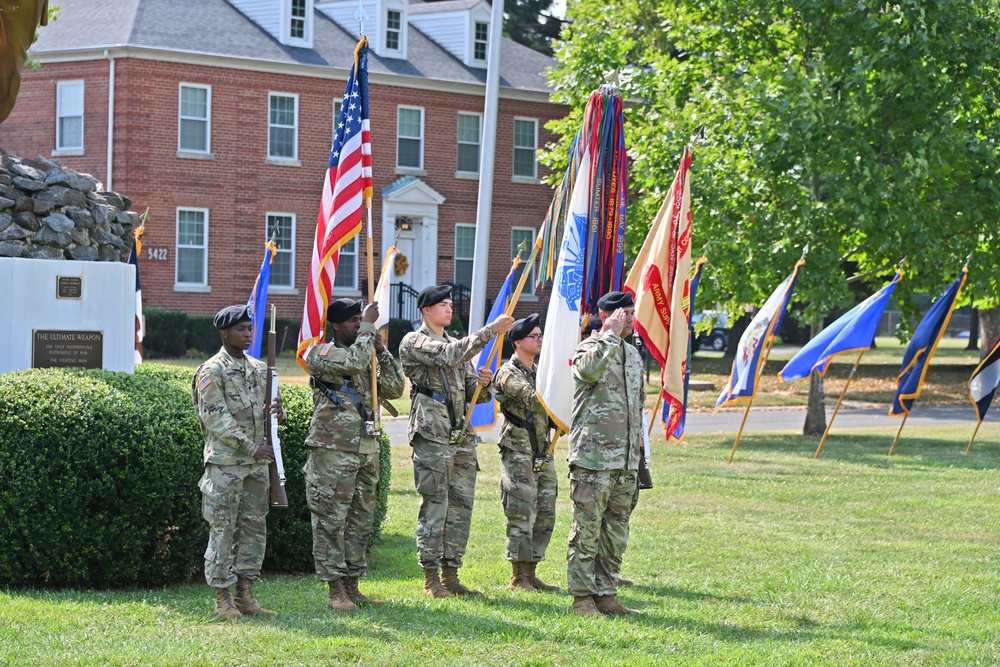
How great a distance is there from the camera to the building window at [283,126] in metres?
33.5

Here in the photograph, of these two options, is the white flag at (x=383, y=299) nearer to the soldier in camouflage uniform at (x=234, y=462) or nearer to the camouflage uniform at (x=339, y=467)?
the camouflage uniform at (x=339, y=467)

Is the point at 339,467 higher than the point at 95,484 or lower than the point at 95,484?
higher

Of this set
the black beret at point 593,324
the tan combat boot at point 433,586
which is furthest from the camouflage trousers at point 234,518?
the black beret at point 593,324

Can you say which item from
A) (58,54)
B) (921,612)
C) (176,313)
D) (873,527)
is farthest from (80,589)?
(58,54)

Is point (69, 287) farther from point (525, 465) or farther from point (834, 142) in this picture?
point (834, 142)

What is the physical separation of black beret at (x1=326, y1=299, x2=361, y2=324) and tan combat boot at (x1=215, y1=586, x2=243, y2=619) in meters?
1.87

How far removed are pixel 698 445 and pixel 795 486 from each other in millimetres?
4652

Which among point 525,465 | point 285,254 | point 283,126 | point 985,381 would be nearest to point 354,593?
point 525,465

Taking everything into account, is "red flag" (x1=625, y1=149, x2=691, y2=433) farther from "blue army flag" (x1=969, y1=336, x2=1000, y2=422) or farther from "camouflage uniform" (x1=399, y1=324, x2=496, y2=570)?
"blue army flag" (x1=969, y1=336, x2=1000, y2=422)

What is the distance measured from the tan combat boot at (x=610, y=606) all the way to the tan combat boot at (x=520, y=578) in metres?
0.84

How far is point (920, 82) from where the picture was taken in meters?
19.4

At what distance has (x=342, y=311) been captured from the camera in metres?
8.28

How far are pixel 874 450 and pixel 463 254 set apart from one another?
19.7m

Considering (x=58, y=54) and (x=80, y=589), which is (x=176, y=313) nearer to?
(x=58, y=54)
